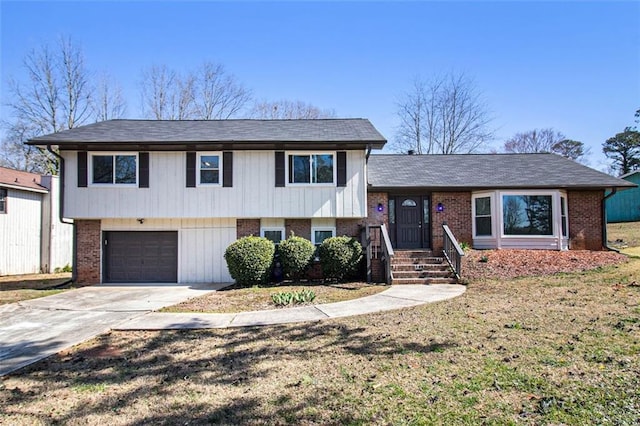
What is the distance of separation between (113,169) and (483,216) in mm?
13256

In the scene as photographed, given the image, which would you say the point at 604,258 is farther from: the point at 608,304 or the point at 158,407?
the point at 158,407

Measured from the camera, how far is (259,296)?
924 centimetres

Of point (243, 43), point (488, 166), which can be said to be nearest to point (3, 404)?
point (243, 43)

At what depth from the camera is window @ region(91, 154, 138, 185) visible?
12.7 m

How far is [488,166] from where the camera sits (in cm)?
1541

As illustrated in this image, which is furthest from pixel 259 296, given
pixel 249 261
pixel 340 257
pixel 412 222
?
pixel 412 222

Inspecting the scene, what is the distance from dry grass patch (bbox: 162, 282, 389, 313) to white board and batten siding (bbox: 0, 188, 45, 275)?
1109 cm

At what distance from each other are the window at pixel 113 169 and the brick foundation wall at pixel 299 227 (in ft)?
17.7

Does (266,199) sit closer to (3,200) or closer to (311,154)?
(311,154)

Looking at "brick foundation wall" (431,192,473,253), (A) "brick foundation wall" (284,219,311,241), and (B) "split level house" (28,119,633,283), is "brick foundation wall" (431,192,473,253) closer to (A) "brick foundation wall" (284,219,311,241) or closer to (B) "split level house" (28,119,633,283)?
(B) "split level house" (28,119,633,283)

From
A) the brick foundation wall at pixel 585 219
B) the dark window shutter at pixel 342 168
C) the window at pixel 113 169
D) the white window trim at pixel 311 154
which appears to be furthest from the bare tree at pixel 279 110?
the brick foundation wall at pixel 585 219

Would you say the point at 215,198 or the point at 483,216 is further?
the point at 483,216

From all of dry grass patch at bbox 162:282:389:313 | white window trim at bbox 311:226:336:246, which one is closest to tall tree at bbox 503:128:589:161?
white window trim at bbox 311:226:336:246

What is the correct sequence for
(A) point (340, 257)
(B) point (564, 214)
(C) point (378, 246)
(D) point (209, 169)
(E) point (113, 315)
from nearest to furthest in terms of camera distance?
(E) point (113, 315), (A) point (340, 257), (C) point (378, 246), (D) point (209, 169), (B) point (564, 214)
